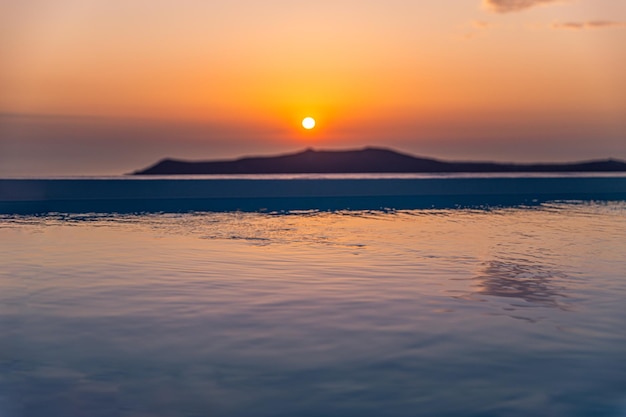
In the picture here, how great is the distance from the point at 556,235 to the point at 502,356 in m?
4.53

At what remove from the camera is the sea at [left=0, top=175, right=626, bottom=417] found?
229cm

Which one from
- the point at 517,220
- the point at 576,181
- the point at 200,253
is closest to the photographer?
the point at 200,253

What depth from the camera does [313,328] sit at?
3.15 m

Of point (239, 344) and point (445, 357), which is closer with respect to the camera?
point (445, 357)

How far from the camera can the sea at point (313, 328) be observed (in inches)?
90.2

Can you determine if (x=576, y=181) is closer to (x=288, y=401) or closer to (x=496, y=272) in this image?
(x=496, y=272)

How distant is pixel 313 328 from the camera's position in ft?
10.3

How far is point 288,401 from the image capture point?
89.2 inches

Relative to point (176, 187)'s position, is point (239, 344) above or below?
below

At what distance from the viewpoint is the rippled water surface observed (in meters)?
2.29

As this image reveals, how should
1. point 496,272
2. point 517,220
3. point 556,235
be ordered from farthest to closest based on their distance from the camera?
point 517,220
point 556,235
point 496,272

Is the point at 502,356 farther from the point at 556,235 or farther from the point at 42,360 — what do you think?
the point at 556,235

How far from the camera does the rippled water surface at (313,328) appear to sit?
2.29m

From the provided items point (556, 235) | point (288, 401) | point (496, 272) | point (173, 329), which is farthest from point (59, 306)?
point (556, 235)
